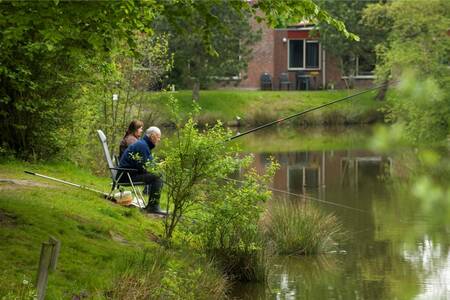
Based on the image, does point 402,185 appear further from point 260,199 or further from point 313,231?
point 260,199

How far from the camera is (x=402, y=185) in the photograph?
72.3 ft

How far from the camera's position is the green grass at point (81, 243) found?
839 cm

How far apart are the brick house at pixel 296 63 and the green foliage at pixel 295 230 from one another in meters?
48.2

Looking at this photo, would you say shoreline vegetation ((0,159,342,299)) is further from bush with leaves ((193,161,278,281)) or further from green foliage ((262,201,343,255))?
green foliage ((262,201,343,255))

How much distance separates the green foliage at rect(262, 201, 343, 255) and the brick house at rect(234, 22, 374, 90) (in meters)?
48.2

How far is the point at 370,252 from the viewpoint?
50.2 feet

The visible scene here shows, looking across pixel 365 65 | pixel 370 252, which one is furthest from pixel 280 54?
pixel 370 252

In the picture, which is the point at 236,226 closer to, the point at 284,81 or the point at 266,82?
the point at 266,82

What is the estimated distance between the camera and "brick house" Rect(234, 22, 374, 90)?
63188 mm

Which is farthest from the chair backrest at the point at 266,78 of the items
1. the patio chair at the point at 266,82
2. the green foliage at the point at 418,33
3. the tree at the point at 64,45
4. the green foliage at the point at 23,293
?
the green foliage at the point at 23,293

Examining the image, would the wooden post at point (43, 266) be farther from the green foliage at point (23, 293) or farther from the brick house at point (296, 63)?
the brick house at point (296, 63)

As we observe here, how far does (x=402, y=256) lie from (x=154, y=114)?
15119 millimetres

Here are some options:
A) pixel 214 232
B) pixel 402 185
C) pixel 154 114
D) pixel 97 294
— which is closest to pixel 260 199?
pixel 214 232

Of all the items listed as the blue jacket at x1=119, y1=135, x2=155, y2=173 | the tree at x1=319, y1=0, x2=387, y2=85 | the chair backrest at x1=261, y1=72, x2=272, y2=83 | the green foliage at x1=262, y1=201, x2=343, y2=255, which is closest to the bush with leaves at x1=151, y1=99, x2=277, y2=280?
the blue jacket at x1=119, y1=135, x2=155, y2=173
